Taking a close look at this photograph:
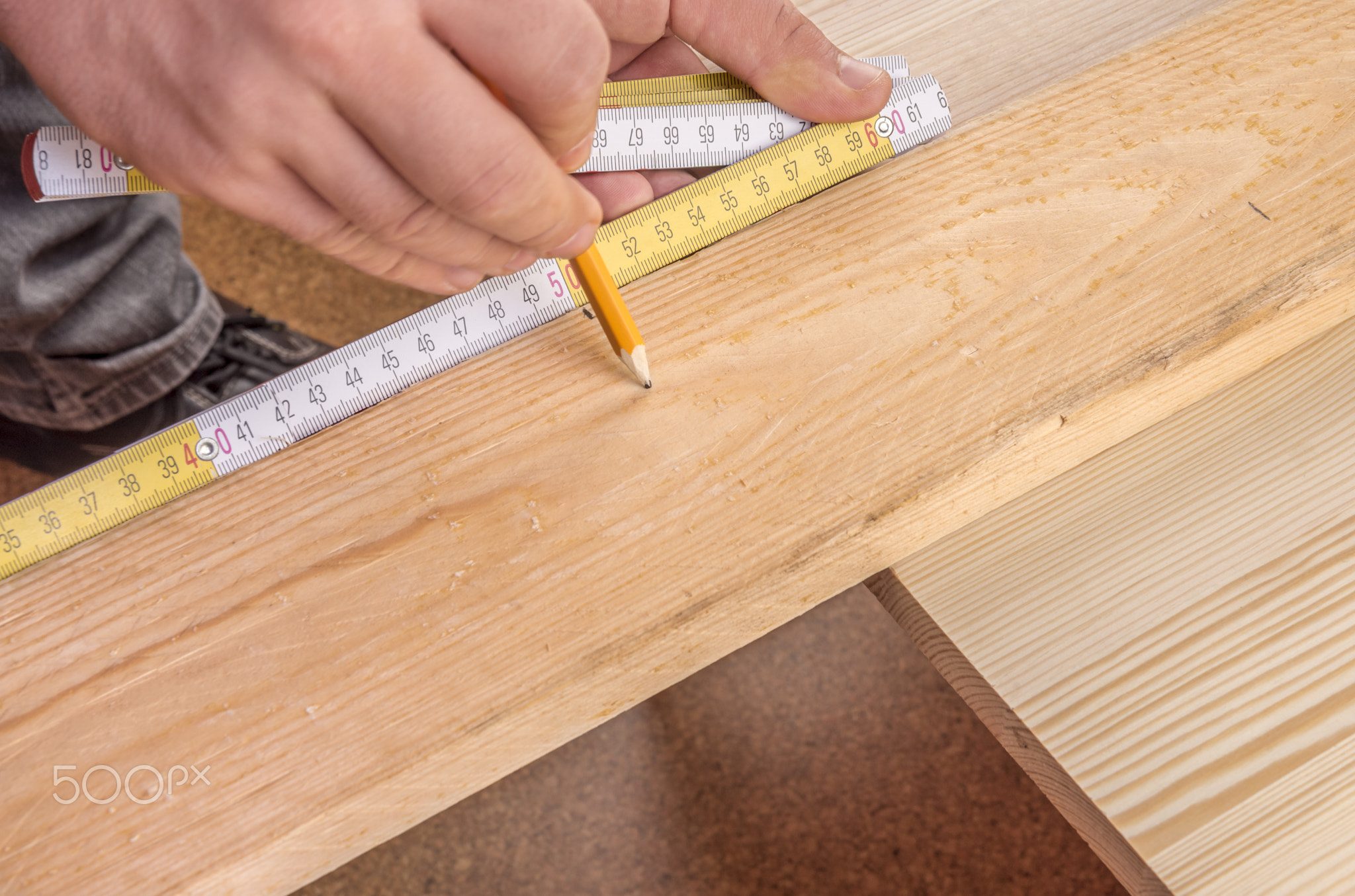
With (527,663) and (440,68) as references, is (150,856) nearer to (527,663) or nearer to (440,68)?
(527,663)

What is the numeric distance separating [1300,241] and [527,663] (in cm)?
96

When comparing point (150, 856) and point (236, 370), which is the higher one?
point (150, 856)

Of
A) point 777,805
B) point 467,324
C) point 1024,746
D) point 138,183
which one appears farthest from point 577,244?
point 777,805

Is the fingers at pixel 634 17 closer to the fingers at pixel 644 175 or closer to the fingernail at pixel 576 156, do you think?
the fingers at pixel 644 175

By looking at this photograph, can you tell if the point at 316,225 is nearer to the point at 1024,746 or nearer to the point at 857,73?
the point at 857,73

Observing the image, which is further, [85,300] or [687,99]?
[85,300]

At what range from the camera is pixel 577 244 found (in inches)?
32.2

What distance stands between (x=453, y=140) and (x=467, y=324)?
0.32 metres

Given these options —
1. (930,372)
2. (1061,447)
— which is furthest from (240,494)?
(1061,447)

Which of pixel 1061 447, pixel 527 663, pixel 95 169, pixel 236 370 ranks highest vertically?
pixel 95 169

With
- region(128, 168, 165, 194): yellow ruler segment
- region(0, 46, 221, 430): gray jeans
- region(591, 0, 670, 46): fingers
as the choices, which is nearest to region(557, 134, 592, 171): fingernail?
region(591, 0, 670, 46): fingers

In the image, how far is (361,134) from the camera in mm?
705

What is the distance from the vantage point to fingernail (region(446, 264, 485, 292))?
0.87 metres

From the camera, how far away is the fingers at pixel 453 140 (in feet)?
2.12
